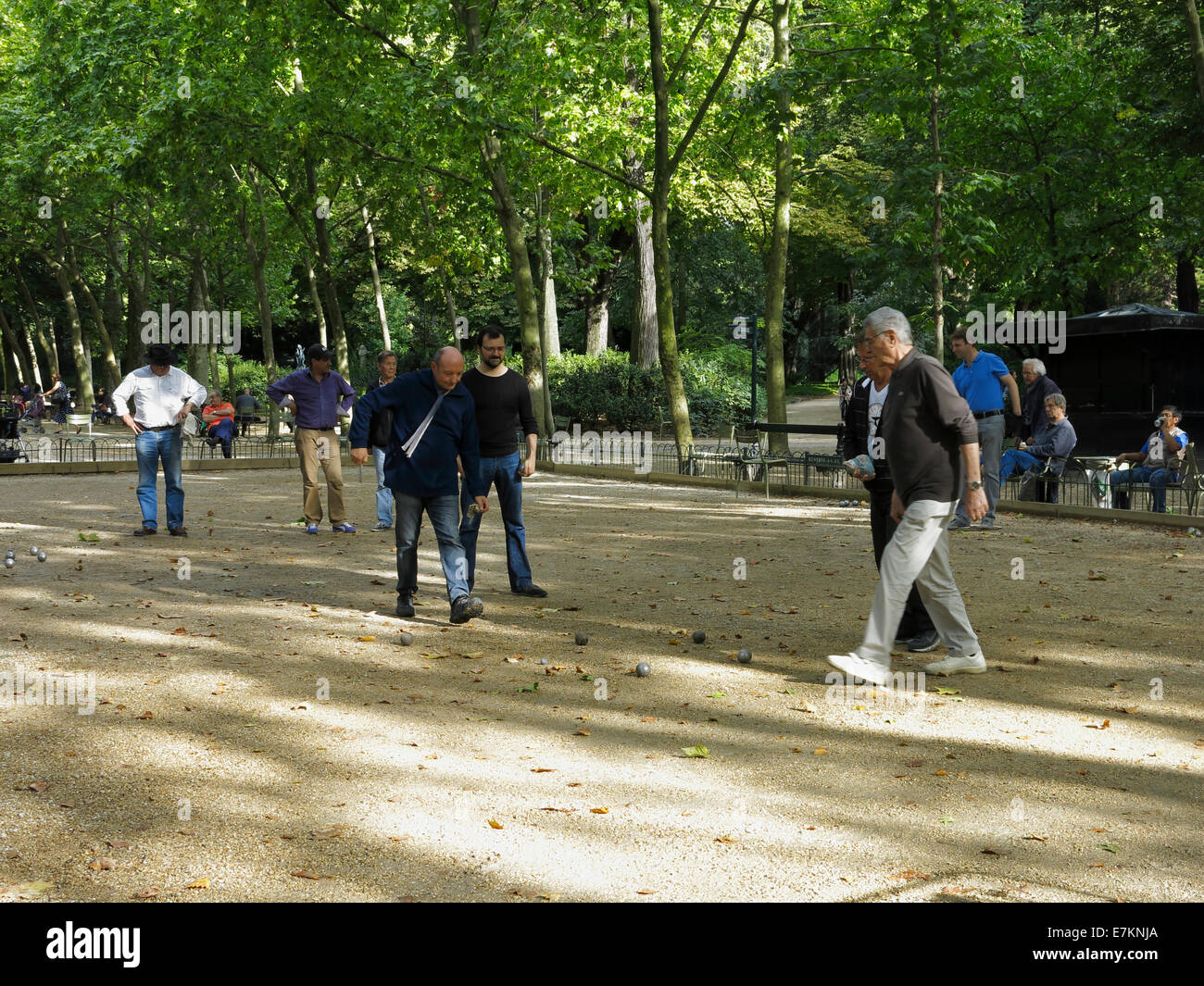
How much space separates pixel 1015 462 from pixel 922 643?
8979 millimetres

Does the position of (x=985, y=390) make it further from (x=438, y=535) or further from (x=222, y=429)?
(x=222, y=429)

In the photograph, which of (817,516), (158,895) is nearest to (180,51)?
(817,516)

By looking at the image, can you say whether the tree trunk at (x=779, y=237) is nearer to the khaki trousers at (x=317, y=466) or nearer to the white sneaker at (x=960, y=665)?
the khaki trousers at (x=317, y=466)

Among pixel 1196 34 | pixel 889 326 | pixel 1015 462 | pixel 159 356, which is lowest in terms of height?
pixel 1015 462

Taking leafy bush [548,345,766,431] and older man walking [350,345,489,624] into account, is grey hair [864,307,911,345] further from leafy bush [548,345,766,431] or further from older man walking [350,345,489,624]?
leafy bush [548,345,766,431]

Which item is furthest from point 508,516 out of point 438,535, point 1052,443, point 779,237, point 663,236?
point 779,237

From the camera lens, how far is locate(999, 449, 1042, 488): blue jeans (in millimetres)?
16375

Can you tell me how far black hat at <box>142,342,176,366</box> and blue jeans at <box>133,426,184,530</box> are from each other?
29.2 inches

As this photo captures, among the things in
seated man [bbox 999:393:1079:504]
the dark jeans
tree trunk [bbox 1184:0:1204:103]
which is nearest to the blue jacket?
the dark jeans

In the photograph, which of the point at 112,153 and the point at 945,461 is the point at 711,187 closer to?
the point at 112,153

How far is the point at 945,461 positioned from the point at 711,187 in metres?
26.6

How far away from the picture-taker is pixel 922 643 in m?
8.35

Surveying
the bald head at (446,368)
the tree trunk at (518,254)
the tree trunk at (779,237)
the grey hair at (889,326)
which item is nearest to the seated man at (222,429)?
the tree trunk at (518,254)

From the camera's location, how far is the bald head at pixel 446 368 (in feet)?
29.7
